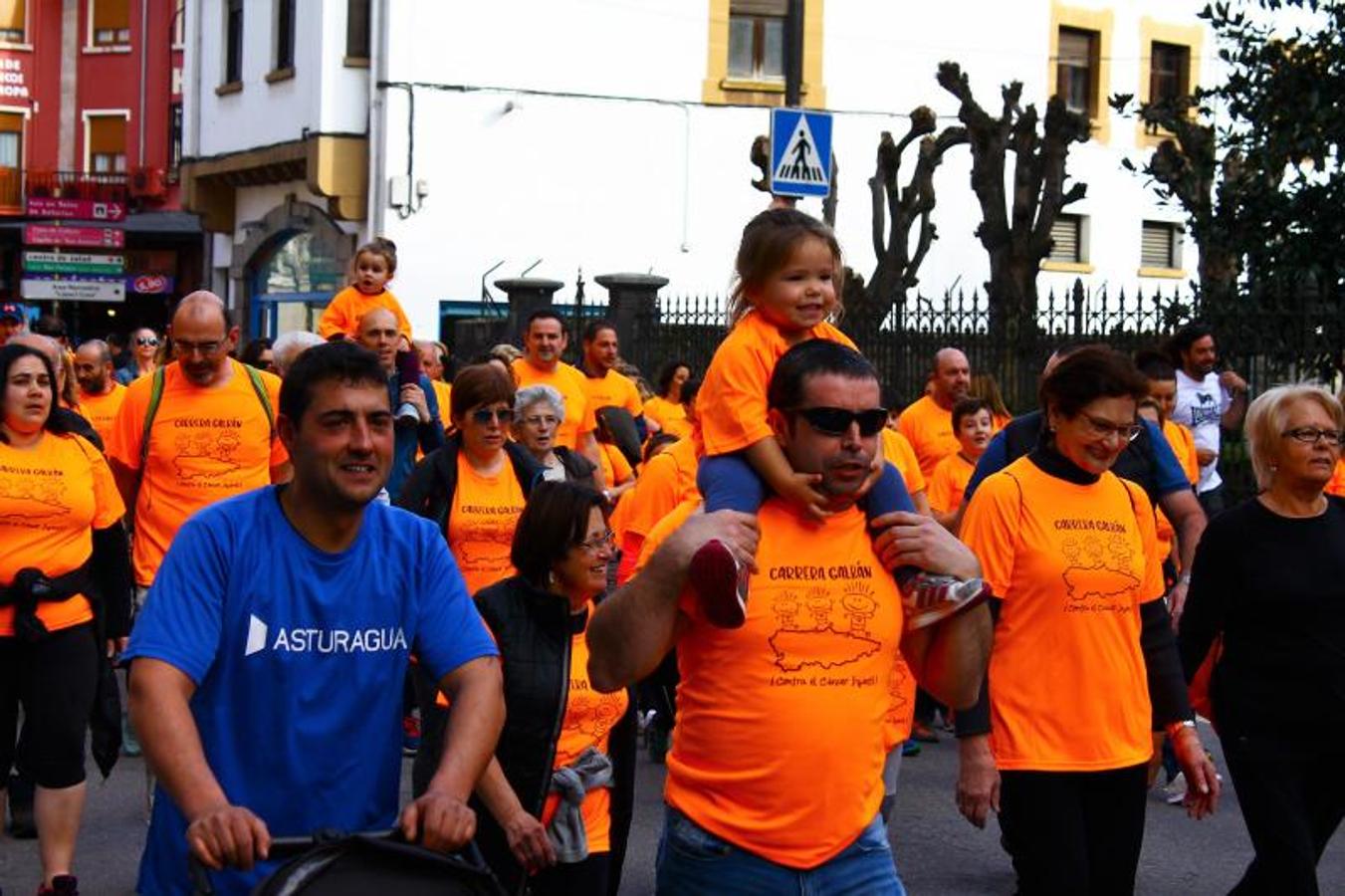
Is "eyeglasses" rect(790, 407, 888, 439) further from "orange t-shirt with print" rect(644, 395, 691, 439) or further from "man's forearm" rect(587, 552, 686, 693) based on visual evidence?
"orange t-shirt with print" rect(644, 395, 691, 439)

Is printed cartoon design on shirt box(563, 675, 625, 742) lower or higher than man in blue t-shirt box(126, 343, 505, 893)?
lower

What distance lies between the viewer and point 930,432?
40.0 feet

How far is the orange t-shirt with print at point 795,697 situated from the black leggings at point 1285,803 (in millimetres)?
2138

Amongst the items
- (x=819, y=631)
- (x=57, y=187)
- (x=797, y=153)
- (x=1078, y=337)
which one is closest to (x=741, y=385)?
(x=819, y=631)

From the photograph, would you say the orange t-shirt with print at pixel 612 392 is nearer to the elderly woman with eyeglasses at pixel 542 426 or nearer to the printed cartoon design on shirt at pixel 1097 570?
the elderly woman with eyeglasses at pixel 542 426

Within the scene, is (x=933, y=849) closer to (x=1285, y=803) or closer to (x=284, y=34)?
(x=1285, y=803)

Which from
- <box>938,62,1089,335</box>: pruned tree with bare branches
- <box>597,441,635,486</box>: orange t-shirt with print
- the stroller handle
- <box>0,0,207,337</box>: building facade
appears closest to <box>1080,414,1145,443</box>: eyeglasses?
the stroller handle

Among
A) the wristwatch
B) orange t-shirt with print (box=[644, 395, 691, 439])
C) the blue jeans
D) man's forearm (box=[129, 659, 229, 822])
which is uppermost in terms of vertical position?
orange t-shirt with print (box=[644, 395, 691, 439])

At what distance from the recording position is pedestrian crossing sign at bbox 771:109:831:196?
13461 millimetres

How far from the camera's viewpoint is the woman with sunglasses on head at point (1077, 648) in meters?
5.70

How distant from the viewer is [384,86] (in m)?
29.0

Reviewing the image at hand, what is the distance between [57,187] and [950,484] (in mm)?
42953

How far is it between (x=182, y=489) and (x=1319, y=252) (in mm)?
9770

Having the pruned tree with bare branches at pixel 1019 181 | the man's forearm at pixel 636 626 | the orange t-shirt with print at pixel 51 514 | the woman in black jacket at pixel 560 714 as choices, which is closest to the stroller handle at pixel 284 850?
the man's forearm at pixel 636 626
